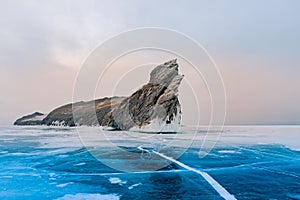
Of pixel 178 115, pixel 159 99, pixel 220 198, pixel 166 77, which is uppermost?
pixel 166 77

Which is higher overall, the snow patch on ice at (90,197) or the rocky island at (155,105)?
the rocky island at (155,105)

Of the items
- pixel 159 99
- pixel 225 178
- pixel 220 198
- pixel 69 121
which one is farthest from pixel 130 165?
pixel 69 121

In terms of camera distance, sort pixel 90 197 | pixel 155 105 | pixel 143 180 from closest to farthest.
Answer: pixel 90 197, pixel 143 180, pixel 155 105

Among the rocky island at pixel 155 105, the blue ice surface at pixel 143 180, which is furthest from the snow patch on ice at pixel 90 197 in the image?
the rocky island at pixel 155 105

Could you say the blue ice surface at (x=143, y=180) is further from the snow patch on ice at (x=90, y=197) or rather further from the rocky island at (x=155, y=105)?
the rocky island at (x=155, y=105)

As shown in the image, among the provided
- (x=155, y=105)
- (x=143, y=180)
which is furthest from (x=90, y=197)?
(x=155, y=105)

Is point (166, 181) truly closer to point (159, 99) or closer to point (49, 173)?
point (49, 173)

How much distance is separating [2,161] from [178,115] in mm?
44853

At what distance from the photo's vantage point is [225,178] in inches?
336

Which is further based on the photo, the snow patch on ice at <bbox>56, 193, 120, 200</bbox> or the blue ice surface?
the blue ice surface

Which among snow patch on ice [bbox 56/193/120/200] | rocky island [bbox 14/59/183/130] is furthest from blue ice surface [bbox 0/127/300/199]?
rocky island [bbox 14/59/183/130]

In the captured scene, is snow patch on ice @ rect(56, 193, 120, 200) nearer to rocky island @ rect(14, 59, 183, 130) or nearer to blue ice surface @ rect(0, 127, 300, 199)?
blue ice surface @ rect(0, 127, 300, 199)

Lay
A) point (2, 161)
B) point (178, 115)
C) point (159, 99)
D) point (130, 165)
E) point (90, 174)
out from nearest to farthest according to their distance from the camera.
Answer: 1. point (90, 174)
2. point (130, 165)
3. point (2, 161)
4. point (178, 115)
5. point (159, 99)

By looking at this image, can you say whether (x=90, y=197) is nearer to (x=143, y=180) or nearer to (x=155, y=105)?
(x=143, y=180)
